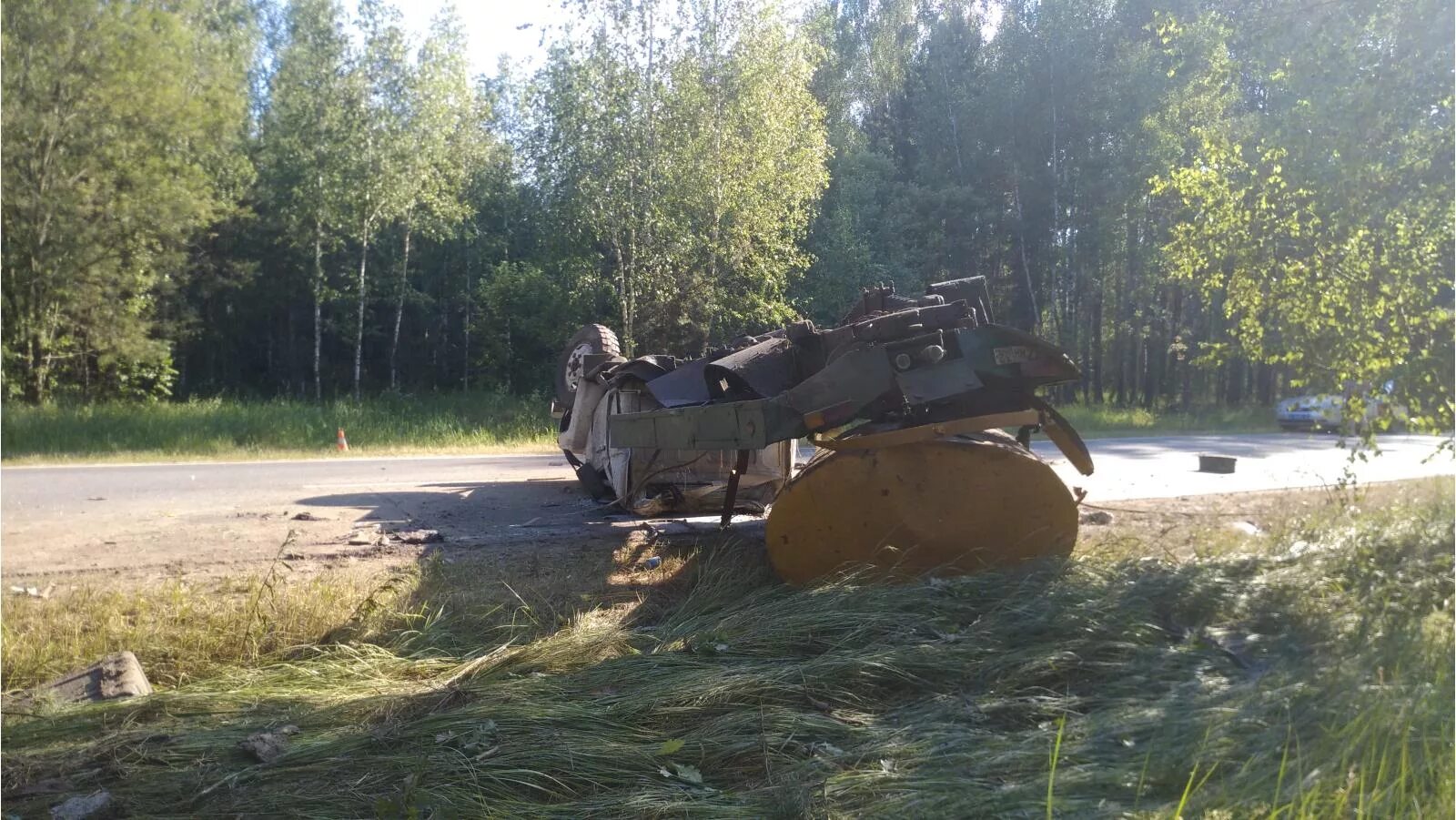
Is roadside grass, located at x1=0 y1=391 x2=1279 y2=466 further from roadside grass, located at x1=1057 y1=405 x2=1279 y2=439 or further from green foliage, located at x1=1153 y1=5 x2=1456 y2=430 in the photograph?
green foliage, located at x1=1153 y1=5 x2=1456 y2=430

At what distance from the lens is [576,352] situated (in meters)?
9.11

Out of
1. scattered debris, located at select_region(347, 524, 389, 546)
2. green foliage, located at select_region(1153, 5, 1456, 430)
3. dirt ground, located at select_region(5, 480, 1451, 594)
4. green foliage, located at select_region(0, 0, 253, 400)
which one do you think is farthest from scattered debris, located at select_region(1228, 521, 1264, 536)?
green foliage, located at select_region(0, 0, 253, 400)

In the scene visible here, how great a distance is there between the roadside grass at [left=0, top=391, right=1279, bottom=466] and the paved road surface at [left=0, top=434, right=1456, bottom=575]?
3.05m

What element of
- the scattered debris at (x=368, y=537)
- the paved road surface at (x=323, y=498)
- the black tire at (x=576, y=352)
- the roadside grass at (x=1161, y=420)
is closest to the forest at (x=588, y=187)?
the roadside grass at (x=1161, y=420)

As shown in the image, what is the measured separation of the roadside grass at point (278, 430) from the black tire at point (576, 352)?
754 cm

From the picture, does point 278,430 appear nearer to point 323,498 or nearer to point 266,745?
point 323,498

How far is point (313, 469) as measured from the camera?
1187 centimetres

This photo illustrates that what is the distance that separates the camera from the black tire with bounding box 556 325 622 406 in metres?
8.89

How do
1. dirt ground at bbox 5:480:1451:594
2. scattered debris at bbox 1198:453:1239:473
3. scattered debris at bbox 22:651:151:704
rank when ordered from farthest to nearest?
scattered debris at bbox 1198:453:1239:473, dirt ground at bbox 5:480:1451:594, scattered debris at bbox 22:651:151:704

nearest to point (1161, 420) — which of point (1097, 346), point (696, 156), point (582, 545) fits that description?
point (1097, 346)

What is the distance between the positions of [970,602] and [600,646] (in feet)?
5.57

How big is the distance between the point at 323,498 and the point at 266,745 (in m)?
5.73

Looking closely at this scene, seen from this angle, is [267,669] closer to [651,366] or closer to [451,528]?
[451,528]

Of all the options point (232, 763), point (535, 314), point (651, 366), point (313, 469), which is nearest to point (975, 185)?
point (535, 314)
